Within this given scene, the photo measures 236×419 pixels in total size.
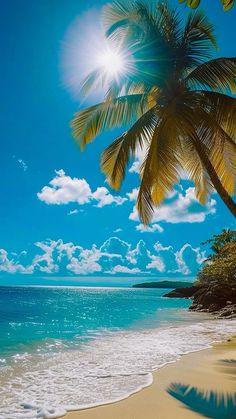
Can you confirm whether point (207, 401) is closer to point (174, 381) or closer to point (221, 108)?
point (174, 381)

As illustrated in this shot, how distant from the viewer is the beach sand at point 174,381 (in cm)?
532

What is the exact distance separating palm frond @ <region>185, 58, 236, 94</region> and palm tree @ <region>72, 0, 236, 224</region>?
0.02 m

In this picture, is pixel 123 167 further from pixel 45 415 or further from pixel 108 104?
pixel 45 415

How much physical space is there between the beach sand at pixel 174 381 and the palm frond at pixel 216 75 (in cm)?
697

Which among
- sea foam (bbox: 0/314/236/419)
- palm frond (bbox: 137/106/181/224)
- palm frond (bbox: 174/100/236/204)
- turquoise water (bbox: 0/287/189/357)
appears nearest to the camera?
sea foam (bbox: 0/314/236/419)

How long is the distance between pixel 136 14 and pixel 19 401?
965 cm

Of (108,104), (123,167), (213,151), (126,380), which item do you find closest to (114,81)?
(108,104)

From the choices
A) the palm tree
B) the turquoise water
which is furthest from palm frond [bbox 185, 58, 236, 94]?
the turquoise water

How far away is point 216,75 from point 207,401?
732cm

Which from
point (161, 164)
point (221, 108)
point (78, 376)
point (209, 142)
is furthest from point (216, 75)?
point (78, 376)

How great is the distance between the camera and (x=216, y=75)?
29.7 ft

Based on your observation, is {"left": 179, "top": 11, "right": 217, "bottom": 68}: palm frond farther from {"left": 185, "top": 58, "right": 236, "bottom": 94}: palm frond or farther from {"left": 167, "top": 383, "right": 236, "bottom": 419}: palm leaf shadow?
{"left": 167, "top": 383, "right": 236, "bottom": 419}: palm leaf shadow

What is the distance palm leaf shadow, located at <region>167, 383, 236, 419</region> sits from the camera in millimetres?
5234

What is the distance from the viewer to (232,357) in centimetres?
1010
